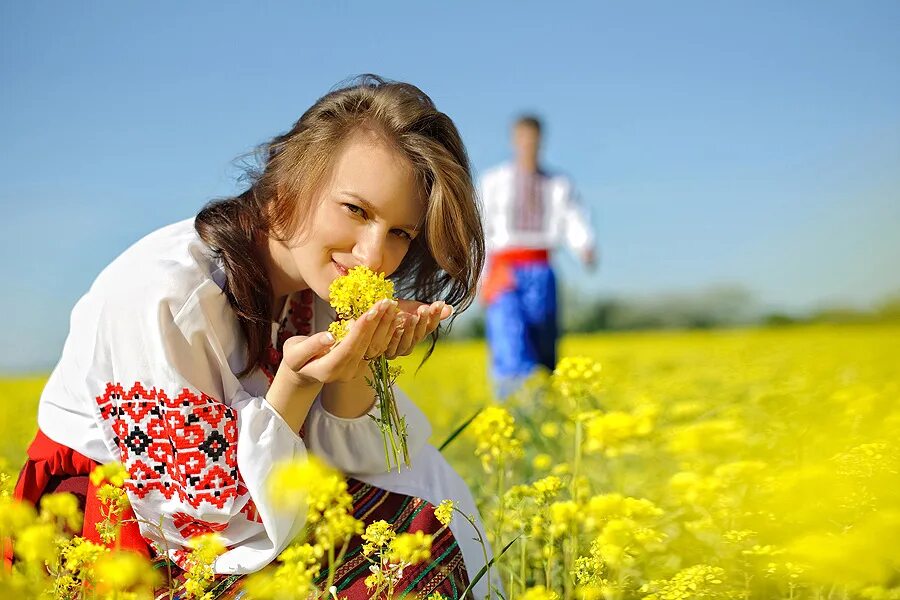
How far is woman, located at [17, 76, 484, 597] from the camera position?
6.43 feet

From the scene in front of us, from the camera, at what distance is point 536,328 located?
6.29m

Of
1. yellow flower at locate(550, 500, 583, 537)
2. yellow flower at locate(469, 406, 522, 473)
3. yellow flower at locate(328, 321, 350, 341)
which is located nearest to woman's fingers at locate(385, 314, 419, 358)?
yellow flower at locate(328, 321, 350, 341)

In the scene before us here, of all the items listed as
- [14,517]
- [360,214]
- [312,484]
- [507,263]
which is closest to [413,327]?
[360,214]

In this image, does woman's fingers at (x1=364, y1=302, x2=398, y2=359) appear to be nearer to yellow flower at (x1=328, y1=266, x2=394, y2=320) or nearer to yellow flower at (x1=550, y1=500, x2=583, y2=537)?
yellow flower at (x1=328, y1=266, x2=394, y2=320)

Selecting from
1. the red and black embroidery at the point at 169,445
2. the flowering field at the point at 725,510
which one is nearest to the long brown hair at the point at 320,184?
the red and black embroidery at the point at 169,445

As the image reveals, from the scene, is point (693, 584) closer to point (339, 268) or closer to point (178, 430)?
point (339, 268)

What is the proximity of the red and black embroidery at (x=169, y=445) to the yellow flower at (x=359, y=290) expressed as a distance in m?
0.42

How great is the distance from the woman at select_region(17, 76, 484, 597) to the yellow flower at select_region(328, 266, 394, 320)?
0.04 m

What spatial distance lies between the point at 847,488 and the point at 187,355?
4.29 feet

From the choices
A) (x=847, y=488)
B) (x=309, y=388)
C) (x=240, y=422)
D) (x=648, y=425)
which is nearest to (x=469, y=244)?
(x=309, y=388)

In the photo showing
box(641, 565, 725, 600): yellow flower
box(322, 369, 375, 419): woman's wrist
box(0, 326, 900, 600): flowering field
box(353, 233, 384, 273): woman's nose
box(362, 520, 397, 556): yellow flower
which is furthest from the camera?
box(322, 369, 375, 419): woman's wrist

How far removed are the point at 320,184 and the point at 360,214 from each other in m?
0.12

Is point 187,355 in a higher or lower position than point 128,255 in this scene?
lower

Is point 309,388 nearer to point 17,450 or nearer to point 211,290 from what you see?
point 211,290
